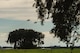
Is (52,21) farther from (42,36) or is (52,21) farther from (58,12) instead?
(42,36)

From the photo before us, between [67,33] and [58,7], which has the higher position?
[58,7]

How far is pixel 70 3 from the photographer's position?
148 feet

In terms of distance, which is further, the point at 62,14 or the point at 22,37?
the point at 22,37

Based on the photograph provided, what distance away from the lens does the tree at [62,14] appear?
45344 millimetres

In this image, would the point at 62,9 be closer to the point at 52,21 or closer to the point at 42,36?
the point at 52,21

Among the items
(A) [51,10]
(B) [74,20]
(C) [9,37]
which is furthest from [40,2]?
Answer: (C) [9,37]

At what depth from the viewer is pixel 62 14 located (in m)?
45.9

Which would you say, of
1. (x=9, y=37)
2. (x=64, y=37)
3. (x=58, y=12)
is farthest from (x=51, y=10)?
(x=9, y=37)

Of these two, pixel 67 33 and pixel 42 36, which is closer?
pixel 67 33

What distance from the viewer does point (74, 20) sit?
46.1 meters

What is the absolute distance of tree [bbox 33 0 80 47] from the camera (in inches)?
1785

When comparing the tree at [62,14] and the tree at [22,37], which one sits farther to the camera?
the tree at [22,37]

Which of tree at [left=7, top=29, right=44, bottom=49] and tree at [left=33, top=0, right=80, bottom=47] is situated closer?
tree at [left=33, top=0, right=80, bottom=47]

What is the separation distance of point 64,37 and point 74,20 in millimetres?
2667
